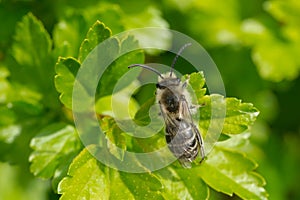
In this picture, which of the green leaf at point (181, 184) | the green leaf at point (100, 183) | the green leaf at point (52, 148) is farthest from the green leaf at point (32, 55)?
the green leaf at point (181, 184)

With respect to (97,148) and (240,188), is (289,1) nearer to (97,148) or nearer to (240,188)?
(240,188)

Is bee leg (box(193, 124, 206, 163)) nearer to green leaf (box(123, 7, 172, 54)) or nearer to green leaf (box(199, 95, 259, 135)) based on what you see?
green leaf (box(199, 95, 259, 135))

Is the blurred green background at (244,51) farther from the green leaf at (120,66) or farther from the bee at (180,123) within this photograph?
the bee at (180,123)

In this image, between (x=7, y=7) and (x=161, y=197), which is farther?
(x=7, y=7)

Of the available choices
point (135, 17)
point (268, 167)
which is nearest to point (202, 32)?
point (135, 17)

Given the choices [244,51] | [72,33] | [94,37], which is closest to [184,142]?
[94,37]

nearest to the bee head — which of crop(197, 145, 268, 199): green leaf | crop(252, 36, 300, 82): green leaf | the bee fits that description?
the bee
